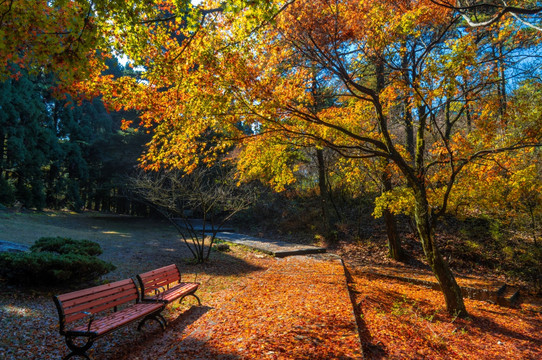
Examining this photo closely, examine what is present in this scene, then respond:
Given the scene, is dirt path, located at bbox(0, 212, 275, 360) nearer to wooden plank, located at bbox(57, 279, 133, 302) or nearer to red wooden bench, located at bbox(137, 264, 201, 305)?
red wooden bench, located at bbox(137, 264, 201, 305)

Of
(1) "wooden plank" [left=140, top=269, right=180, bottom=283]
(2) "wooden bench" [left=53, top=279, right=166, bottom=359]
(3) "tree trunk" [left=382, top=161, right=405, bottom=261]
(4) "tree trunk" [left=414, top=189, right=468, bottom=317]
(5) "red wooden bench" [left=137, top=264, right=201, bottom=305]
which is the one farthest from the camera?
(3) "tree trunk" [left=382, top=161, right=405, bottom=261]

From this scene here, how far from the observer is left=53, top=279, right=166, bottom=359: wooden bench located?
11.8 ft

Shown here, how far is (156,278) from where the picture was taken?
5566 mm

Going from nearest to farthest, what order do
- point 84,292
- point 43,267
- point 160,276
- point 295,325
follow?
point 84,292, point 295,325, point 160,276, point 43,267

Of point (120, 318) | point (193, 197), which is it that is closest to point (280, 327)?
point (120, 318)

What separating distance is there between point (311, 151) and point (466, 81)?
8.00 m

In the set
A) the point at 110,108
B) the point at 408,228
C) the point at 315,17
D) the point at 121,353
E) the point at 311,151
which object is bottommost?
the point at 121,353

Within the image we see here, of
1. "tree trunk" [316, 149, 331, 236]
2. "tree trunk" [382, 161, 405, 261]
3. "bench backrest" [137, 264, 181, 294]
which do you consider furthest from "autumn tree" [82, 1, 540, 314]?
"tree trunk" [316, 149, 331, 236]

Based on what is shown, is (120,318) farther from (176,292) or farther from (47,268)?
(47,268)

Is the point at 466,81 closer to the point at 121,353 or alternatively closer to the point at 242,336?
the point at 242,336

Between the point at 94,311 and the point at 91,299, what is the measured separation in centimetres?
16

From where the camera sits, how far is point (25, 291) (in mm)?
6156

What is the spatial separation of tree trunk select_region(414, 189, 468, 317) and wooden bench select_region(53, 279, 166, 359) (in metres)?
5.24

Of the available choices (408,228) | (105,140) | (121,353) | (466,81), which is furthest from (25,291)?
(105,140)
